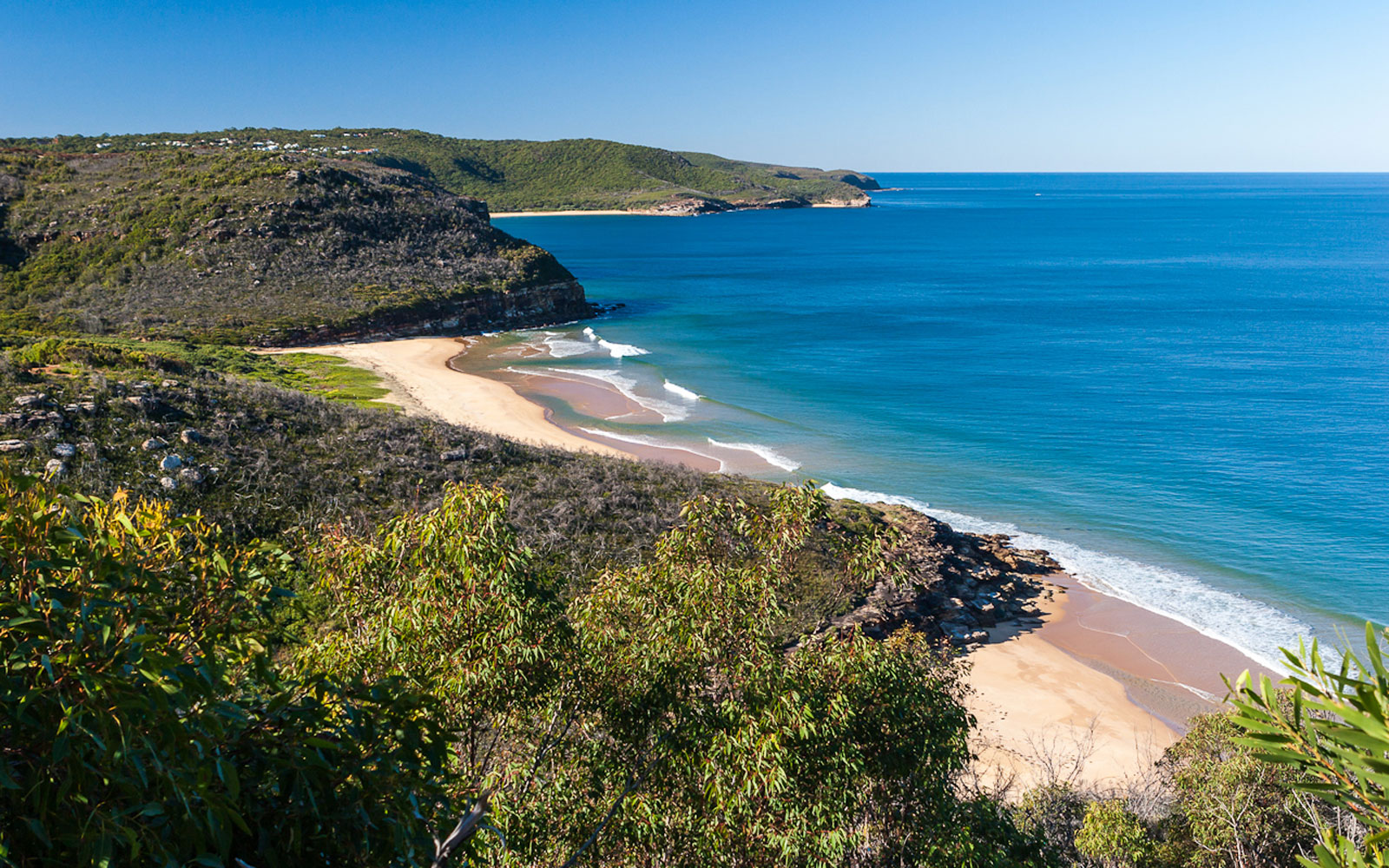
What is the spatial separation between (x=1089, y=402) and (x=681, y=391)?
87.1 ft

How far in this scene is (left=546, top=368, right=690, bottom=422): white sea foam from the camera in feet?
169

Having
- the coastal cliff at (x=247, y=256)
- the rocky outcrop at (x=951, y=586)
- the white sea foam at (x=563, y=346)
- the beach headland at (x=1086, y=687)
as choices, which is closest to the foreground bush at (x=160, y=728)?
the beach headland at (x=1086, y=687)

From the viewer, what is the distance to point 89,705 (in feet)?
12.9

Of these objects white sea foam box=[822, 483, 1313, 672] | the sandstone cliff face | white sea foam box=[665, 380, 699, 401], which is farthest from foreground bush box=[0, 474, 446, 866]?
the sandstone cliff face

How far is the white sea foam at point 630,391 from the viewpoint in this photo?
51.5 metres

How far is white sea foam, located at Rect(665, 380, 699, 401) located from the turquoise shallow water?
0.46m

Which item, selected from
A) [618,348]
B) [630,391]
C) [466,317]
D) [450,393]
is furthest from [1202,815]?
[466,317]

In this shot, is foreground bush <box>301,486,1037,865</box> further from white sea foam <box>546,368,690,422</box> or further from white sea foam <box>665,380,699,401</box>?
white sea foam <box>665,380,699,401</box>

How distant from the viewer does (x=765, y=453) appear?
44.4 metres

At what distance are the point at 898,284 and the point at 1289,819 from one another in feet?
322

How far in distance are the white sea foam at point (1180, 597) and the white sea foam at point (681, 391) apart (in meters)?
23.4

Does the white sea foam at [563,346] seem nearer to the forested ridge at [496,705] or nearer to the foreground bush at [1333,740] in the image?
the forested ridge at [496,705]

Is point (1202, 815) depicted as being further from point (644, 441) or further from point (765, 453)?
point (644, 441)

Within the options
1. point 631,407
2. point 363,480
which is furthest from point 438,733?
point 631,407
